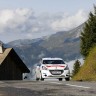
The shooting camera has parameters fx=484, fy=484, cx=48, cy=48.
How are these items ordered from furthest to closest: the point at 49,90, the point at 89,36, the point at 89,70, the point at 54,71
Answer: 1. the point at 89,36
2. the point at 89,70
3. the point at 54,71
4. the point at 49,90

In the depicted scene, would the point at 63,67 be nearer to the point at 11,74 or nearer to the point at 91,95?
the point at 91,95

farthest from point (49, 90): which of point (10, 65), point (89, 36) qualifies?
point (89, 36)

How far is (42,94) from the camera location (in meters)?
13.7

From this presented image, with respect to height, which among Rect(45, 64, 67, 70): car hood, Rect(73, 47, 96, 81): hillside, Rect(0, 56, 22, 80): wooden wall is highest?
Rect(0, 56, 22, 80): wooden wall

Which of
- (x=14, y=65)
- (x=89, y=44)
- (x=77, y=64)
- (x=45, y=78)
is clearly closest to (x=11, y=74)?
(x=14, y=65)

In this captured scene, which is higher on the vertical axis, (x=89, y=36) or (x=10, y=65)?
(x=89, y=36)

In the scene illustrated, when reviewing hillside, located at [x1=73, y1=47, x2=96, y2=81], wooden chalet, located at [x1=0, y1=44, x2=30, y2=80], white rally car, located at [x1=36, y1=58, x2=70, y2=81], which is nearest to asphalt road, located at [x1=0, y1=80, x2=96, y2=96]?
white rally car, located at [x1=36, y1=58, x2=70, y2=81]

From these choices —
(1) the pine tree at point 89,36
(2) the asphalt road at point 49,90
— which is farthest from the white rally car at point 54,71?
(1) the pine tree at point 89,36

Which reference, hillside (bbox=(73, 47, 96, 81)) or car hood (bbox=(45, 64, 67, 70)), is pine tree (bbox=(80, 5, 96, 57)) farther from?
car hood (bbox=(45, 64, 67, 70))

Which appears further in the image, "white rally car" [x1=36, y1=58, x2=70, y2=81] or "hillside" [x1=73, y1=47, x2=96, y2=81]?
"hillside" [x1=73, y1=47, x2=96, y2=81]

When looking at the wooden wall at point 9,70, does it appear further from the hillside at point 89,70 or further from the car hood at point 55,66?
the car hood at point 55,66

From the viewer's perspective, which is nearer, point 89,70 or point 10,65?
point 89,70

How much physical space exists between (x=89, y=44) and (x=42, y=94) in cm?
5475

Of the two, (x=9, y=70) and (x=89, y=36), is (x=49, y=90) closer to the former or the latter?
(x=9, y=70)
